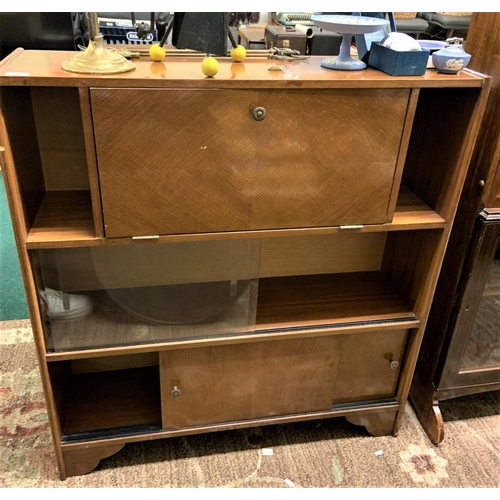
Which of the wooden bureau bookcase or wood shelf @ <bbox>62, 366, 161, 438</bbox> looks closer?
the wooden bureau bookcase

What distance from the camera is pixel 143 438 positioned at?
4.44 feet

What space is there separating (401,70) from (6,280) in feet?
5.97

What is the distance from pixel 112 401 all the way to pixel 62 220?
1.92 ft

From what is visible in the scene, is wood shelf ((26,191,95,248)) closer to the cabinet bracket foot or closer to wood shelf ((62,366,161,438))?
wood shelf ((62,366,161,438))

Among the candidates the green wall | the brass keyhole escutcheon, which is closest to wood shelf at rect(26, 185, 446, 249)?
the brass keyhole escutcheon

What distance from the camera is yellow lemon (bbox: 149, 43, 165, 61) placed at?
1046mm

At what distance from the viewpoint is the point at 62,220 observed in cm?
111

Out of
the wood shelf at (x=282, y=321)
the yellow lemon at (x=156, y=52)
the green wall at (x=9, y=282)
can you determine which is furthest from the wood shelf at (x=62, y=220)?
the green wall at (x=9, y=282)

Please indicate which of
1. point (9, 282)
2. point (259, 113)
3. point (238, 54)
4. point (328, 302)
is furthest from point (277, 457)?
point (9, 282)

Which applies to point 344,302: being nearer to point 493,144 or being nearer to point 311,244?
point 311,244

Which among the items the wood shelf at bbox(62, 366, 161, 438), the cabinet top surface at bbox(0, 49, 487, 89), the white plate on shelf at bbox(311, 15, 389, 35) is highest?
the white plate on shelf at bbox(311, 15, 389, 35)

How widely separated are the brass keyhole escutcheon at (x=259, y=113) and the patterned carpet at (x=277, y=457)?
95 centimetres

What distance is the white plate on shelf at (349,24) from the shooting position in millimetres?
992
